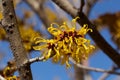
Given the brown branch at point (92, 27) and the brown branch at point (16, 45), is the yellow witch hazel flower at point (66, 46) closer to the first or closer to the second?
the brown branch at point (16, 45)

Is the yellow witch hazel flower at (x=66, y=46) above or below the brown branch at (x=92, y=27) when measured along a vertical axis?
below

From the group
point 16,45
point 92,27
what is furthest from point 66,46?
point 92,27

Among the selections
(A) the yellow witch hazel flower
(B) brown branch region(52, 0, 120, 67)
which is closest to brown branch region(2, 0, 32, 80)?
(A) the yellow witch hazel flower

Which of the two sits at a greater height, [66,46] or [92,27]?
[92,27]

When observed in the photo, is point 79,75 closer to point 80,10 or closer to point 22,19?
point 22,19

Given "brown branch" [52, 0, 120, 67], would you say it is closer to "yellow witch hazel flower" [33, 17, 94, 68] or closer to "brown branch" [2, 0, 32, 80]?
"yellow witch hazel flower" [33, 17, 94, 68]

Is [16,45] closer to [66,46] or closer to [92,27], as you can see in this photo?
[66,46]

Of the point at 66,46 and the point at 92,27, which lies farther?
the point at 92,27

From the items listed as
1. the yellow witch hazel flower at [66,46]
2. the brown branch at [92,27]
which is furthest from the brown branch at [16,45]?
the brown branch at [92,27]
